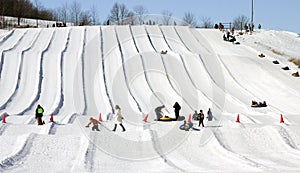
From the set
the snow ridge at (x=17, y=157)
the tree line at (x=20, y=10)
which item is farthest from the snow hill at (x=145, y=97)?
the tree line at (x=20, y=10)

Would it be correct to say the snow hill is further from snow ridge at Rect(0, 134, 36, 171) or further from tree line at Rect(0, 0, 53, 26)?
tree line at Rect(0, 0, 53, 26)

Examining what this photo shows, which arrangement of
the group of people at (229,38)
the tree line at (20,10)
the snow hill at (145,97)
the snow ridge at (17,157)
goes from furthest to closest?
1. the tree line at (20,10)
2. the group of people at (229,38)
3. the snow hill at (145,97)
4. the snow ridge at (17,157)

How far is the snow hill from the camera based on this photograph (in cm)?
1185

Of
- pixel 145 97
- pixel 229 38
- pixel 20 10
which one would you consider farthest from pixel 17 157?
pixel 20 10

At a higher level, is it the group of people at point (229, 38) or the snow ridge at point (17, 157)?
the group of people at point (229, 38)

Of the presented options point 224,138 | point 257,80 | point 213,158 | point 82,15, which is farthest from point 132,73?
point 82,15

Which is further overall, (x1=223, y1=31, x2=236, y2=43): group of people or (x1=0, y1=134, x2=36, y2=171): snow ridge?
(x1=223, y1=31, x2=236, y2=43): group of people

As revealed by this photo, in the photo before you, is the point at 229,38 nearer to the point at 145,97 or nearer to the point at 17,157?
the point at 145,97

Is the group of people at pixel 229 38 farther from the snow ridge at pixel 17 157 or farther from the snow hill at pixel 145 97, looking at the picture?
the snow ridge at pixel 17 157

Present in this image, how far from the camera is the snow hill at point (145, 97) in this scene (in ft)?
38.9

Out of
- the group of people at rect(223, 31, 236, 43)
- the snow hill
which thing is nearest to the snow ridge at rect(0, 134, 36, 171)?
the snow hill

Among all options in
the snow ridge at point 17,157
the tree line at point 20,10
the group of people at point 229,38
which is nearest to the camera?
the snow ridge at point 17,157

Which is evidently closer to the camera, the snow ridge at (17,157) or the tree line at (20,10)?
the snow ridge at (17,157)

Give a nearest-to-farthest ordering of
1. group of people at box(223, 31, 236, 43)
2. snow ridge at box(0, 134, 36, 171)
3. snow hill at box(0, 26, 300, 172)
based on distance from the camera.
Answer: snow ridge at box(0, 134, 36, 171), snow hill at box(0, 26, 300, 172), group of people at box(223, 31, 236, 43)
